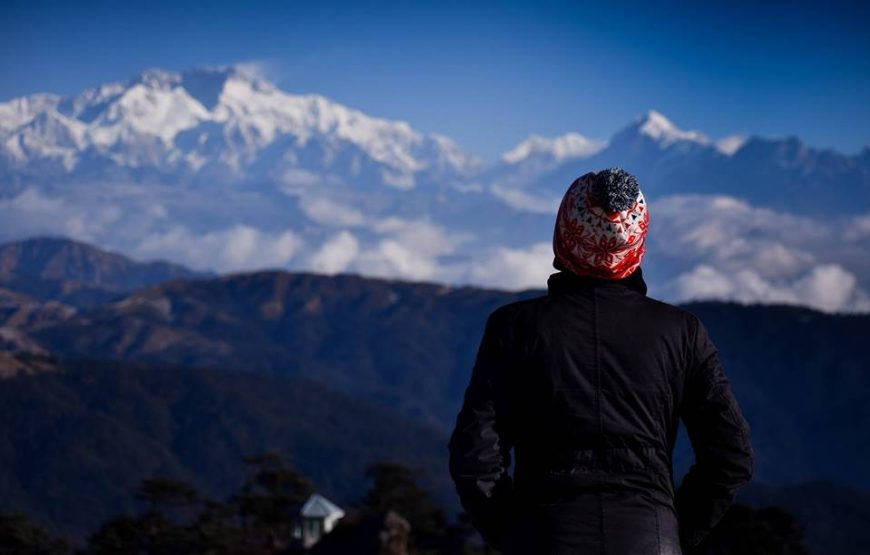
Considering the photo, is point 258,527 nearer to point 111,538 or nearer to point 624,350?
point 111,538

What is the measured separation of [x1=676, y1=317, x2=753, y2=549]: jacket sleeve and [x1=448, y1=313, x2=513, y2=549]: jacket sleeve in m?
0.78

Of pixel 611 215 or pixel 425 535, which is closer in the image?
pixel 611 215

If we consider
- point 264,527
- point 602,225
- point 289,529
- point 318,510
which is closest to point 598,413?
point 602,225

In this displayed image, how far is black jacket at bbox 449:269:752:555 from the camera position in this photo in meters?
4.27

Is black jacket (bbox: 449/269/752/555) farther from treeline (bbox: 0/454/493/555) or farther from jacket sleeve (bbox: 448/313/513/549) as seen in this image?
treeline (bbox: 0/454/493/555)

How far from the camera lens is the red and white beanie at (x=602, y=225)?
4402 millimetres

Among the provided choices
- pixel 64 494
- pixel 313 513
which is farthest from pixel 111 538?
pixel 64 494

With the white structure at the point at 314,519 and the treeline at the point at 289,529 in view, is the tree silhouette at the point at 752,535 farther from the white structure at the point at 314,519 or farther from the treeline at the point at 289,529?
the white structure at the point at 314,519

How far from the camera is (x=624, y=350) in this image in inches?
173

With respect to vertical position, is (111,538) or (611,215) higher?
(611,215)

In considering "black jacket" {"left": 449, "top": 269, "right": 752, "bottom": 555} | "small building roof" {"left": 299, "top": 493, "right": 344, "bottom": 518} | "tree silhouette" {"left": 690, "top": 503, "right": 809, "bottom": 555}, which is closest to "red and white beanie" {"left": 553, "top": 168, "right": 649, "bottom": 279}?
"black jacket" {"left": 449, "top": 269, "right": 752, "bottom": 555}

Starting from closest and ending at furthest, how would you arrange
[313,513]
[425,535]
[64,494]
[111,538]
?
[111,538], [425,535], [313,513], [64,494]

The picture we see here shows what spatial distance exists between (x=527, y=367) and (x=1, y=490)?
212 meters

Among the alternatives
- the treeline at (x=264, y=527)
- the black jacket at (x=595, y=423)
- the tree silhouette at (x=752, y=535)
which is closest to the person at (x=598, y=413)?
the black jacket at (x=595, y=423)
